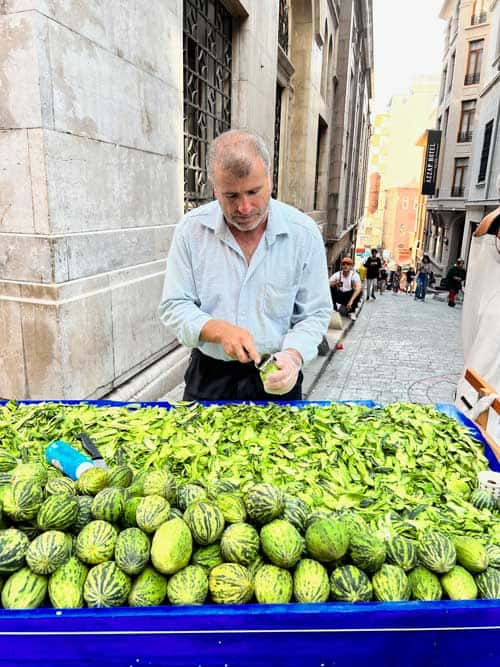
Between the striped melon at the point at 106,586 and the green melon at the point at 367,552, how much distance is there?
749 mm

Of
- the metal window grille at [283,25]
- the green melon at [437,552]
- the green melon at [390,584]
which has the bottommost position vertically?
the green melon at [390,584]

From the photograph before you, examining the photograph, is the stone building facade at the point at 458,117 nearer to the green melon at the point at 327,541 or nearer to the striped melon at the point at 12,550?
the green melon at the point at 327,541

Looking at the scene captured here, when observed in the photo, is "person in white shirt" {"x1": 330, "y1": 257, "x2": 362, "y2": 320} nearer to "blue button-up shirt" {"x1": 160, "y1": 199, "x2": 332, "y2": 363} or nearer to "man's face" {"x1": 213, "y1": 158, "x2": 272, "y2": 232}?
"blue button-up shirt" {"x1": 160, "y1": 199, "x2": 332, "y2": 363}

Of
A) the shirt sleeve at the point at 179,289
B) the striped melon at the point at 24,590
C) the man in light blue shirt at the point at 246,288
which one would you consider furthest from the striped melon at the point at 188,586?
the shirt sleeve at the point at 179,289

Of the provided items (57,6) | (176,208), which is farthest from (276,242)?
(176,208)

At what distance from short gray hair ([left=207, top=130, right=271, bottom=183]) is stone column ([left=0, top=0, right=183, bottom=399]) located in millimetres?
2017

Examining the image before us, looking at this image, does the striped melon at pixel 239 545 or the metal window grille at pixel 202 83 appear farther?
the metal window grille at pixel 202 83

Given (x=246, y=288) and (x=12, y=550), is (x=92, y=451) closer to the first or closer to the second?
(x=12, y=550)

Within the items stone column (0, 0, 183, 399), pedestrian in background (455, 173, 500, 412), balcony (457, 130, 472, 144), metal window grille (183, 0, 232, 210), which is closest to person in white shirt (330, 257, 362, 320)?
metal window grille (183, 0, 232, 210)

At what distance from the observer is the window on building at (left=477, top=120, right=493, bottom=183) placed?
27.3 meters

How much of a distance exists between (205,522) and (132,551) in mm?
249

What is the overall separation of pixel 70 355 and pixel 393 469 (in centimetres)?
308

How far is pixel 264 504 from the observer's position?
176 cm

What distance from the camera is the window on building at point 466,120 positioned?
39406 millimetres
